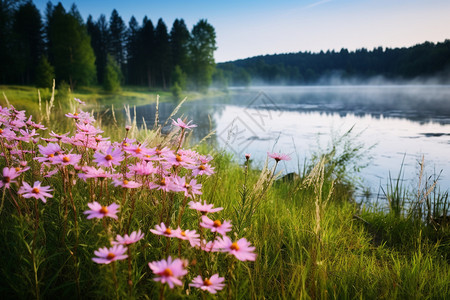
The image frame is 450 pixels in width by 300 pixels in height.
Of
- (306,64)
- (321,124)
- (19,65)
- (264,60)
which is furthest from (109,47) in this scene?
(306,64)

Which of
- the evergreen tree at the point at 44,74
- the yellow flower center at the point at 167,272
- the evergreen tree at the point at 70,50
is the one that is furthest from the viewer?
the evergreen tree at the point at 70,50

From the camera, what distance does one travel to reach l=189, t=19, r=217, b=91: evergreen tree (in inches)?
1629

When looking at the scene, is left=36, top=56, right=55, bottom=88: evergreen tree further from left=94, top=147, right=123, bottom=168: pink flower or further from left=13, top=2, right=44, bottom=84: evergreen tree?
left=94, top=147, right=123, bottom=168: pink flower

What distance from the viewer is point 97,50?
49.4 metres

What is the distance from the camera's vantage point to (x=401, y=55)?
79.1 metres

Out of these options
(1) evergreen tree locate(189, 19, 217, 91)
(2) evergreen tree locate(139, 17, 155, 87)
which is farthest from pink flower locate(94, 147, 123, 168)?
(2) evergreen tree locate(139, 17, 155, 87)

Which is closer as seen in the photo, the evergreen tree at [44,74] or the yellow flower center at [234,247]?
the yellow flower center at [234,247]

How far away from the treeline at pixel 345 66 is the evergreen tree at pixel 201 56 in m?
20.5

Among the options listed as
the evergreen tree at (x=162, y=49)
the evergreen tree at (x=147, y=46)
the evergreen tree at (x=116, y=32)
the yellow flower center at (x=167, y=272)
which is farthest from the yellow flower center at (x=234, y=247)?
the evergreen tree at (x=116, y=32)

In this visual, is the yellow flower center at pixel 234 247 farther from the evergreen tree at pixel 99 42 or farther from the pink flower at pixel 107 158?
the evergreen tree at pixel 99 42

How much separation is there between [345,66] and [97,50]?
81332 millimetres

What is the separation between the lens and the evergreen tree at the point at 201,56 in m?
41.4

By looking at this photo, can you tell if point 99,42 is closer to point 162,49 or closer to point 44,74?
point 162,49

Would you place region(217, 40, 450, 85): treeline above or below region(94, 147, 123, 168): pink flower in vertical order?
above
